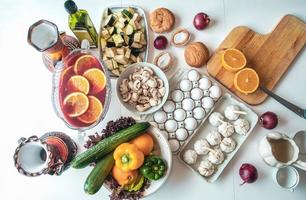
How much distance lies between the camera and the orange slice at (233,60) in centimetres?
100

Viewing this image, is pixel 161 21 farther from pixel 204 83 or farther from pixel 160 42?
pixel 204 83

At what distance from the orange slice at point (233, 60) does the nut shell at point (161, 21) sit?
186mm

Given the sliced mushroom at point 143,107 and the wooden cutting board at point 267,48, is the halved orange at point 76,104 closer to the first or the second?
the sliced mushroom at point 143,107

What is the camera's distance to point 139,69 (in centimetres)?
99

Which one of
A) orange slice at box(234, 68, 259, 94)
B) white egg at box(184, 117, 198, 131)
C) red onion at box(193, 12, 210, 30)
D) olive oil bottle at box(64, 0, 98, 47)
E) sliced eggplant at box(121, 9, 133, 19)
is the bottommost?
white egg at box(184, 117, 198, 131)

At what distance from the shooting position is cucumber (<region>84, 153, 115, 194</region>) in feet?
2.82

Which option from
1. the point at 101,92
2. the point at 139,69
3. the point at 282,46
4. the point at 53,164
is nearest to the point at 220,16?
the point at 282,46

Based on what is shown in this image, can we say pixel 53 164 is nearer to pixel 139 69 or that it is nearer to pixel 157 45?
pixel 139 69

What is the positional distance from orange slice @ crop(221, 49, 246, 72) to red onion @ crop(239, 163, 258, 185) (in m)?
0.27

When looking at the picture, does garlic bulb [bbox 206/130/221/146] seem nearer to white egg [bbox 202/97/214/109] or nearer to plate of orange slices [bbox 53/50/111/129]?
white egg [bbox 202/97/214/109]

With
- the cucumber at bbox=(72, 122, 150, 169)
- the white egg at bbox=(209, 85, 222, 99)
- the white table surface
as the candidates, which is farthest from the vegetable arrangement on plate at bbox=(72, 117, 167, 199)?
the white egg at bbox=(209, 85, 222, 99)

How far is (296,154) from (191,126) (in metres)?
0.28

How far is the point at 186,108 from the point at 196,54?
158 mm

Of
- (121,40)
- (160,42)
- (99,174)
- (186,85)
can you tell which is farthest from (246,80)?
(99,174)
